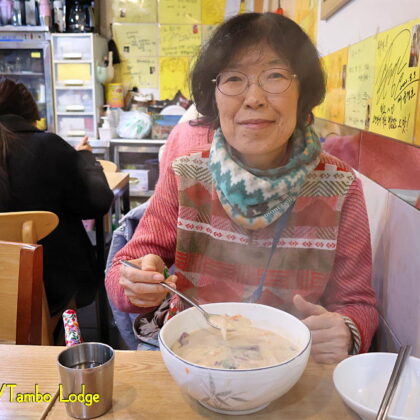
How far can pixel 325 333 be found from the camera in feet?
2.92

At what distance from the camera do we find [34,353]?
88 centimetres

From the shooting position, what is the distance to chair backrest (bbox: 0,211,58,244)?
1.47 metres

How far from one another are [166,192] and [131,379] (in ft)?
1.86

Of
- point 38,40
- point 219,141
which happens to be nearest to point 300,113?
point 219,141

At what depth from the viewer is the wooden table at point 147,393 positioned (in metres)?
0.71

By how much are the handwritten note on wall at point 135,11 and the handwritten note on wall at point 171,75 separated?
0.43 metres

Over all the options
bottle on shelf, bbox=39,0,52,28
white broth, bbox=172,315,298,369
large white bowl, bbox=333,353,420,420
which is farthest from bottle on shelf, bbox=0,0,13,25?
large white bowl, bbox=333,353,420,420

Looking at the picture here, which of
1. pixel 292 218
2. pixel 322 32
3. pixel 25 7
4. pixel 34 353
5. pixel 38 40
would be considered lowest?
pixel 34 353

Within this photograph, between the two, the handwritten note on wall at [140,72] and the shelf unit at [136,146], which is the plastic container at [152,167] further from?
the handwritten note on wall at [140,72]

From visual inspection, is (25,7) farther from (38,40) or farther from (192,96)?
(192,96)

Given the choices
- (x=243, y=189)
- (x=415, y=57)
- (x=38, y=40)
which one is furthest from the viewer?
(x=38, y=40)

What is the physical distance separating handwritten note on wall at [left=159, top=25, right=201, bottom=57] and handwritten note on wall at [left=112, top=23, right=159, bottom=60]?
0.08 metres

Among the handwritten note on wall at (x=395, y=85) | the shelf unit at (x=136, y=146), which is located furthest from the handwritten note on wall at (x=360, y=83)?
the shelf unit at (x=136, y=146)

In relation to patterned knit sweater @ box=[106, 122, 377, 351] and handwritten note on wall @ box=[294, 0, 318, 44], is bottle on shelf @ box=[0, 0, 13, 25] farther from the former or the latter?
patterned knit sweater @ box=[106, 122, 377, 351]
